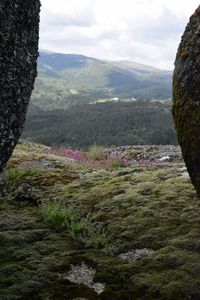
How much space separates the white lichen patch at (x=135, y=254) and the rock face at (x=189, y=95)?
234 centimetres

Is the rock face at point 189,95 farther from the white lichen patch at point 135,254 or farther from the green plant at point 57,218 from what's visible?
the green plant at point 57,218

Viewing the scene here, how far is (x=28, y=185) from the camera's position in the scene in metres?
16.8

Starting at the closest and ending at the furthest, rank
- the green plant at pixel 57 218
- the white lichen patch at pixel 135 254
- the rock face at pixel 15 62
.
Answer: the rock face at pixel 15 62 < the white lichen patch at pixel 135 254 < the green plant at pixel 57 218

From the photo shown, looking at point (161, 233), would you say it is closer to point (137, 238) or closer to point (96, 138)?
point (137, 238)

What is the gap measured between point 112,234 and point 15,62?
5168mm

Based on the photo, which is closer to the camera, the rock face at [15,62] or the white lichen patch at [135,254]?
the rock face at [15,62]

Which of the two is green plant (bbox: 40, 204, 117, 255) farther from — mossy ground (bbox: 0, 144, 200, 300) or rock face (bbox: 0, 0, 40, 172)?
rock face (bbox: 0, 0, 40, 172)

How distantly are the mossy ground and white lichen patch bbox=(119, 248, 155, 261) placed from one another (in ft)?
0.56

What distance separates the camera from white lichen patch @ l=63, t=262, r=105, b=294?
9.55m

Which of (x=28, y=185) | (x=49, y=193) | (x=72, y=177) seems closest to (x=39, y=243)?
(x=49, y=193)

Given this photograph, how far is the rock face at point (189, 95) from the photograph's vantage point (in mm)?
8938

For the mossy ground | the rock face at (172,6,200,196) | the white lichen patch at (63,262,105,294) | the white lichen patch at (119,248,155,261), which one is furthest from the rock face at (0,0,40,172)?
the white lichen patch at (119,248,155,261)

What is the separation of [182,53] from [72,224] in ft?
17.5

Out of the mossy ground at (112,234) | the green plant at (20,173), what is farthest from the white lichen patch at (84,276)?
the green plant at (20,173)
